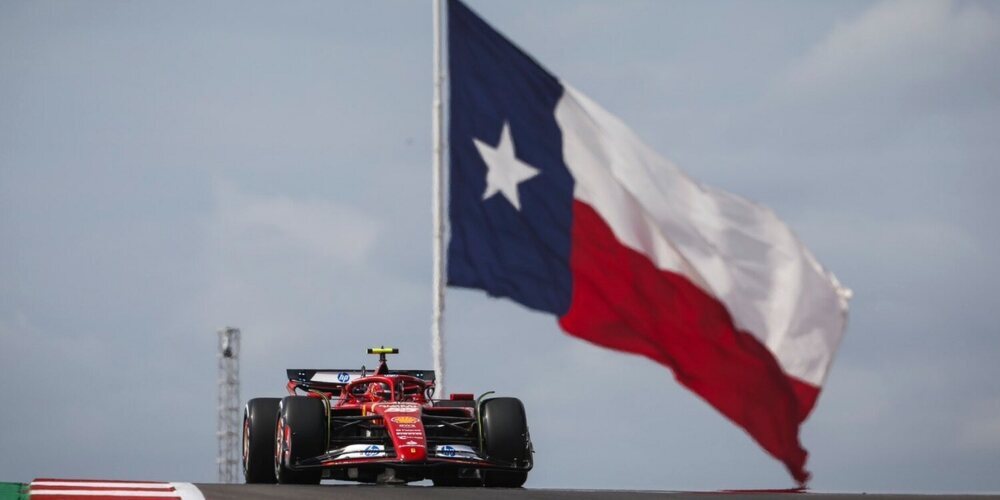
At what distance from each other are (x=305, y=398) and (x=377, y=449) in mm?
1322

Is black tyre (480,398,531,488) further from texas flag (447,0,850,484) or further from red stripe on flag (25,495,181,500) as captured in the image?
red stripe on flag (25,495,181,500)

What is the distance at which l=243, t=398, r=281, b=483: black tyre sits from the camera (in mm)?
24531

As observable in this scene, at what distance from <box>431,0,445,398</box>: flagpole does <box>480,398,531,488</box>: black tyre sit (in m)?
1.87

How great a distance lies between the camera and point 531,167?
25.9m

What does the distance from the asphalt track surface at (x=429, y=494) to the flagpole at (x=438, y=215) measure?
4.27 m

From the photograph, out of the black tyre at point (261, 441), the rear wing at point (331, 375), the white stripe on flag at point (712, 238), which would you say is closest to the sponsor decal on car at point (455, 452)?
the black tyre at point (261, 441)

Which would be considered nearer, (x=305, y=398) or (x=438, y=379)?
(x=305, y=398)

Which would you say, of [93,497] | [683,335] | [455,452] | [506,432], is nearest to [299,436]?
[455,452]

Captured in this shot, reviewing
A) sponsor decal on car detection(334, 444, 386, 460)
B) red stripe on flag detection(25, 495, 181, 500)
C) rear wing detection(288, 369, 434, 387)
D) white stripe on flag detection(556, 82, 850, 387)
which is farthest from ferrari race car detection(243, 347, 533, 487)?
red stripe on flag detection(25, 495, 181, 500)

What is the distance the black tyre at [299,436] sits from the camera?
2319 centimetres

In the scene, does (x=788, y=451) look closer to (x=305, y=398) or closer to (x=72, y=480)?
(x=305, y=398)

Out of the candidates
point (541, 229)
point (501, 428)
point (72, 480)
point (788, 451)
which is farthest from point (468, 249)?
point (72, 480)

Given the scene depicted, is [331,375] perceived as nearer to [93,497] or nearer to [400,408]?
[400,408]

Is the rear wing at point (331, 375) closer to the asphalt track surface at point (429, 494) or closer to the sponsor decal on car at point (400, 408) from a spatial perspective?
the sponsor decal on car at point (400, 408)
